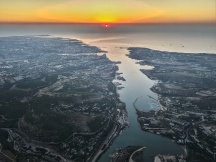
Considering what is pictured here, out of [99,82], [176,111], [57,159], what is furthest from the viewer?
[99,82]

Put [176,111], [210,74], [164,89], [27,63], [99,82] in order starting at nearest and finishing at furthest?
[176,111]
[164,89]
[99,82]
[210,74]
[27,63]

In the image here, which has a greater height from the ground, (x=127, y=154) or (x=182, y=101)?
(x=182, y=101)

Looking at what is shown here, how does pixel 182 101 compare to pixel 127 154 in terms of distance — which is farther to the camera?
pixel 182 101

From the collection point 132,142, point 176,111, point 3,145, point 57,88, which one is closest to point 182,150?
point 132,142

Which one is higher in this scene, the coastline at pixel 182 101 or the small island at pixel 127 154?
the coastline at pixel 182 101

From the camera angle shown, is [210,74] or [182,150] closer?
[182,150]

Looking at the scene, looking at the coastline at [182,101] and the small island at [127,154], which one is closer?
the small island at [127,154]

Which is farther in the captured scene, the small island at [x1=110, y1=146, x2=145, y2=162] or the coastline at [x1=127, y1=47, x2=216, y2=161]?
the coastline at [x1=127, y1=47, x2=216, y2=161]

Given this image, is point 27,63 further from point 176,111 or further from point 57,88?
point 176,111

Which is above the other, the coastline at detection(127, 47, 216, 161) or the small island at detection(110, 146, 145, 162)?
the coastline at detection(127, 47, 216, 161)

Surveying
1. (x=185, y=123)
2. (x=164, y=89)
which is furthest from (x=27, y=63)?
(x=185, y=123)
